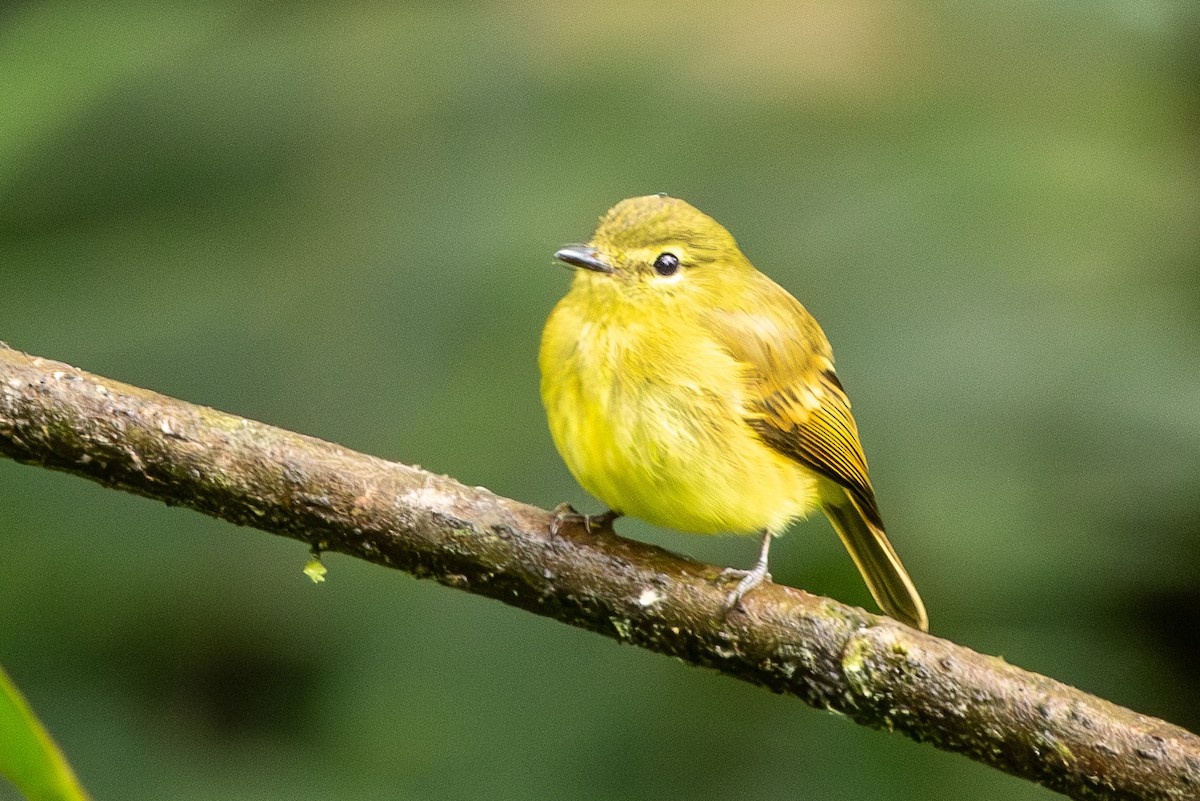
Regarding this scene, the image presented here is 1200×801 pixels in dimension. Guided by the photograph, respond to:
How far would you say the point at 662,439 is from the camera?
2486mm

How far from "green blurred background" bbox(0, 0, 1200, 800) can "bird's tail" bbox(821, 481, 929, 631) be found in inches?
8.3

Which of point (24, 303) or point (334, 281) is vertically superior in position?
point (334, 281)

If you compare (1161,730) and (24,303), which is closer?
(1161,730)

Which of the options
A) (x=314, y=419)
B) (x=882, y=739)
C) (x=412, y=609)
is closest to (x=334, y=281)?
(x=314, y=419)

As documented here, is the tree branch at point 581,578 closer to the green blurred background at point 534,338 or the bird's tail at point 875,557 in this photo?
the bird's tail at point 875,557

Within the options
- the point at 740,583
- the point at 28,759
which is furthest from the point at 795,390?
the point at 28,759

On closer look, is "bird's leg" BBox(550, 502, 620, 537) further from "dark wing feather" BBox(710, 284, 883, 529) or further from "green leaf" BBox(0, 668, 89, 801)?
"green leaf" BBox(0, 668, 89, 801)

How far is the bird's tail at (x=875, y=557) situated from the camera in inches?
114

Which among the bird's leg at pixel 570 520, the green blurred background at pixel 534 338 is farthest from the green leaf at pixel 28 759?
the green blurred background at pixel 534 338

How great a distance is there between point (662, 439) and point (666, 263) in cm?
43

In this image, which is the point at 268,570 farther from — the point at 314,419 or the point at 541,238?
the point at 541,238

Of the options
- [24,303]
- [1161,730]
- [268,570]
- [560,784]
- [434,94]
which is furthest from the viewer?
[434,94]

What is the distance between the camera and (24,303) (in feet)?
12.2

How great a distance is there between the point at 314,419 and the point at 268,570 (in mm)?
402
